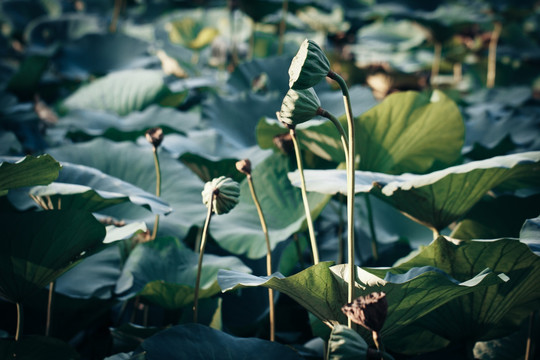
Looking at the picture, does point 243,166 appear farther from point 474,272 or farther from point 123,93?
point 123,93

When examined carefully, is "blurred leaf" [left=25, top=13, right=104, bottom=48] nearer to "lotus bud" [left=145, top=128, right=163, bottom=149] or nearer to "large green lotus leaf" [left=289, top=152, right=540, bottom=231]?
"lotus bud" [left=145, top=128, right=163, bottom=149]

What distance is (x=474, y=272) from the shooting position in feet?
1.90

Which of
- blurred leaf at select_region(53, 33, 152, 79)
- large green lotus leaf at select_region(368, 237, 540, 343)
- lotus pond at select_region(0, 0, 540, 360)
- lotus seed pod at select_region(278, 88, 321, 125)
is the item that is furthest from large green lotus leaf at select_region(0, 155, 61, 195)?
blurred leaf at select_region(53, 33, 152, 79)

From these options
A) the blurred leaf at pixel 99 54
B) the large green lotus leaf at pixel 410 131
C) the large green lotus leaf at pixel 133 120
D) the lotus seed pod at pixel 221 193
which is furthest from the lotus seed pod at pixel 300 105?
the blurred leaf at pixel 99 54

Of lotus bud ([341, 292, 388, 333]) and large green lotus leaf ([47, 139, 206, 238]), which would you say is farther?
large green lotus leaf ([47, 139, 206, 238])

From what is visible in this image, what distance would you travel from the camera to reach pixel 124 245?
0.85m

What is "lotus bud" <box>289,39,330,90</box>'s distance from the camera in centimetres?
43

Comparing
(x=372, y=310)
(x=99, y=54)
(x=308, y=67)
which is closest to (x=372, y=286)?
(x=372, y=310)

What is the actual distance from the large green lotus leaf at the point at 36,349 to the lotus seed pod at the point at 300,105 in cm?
44

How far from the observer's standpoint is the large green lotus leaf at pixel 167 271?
0.71m

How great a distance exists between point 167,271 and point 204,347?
0.76ft

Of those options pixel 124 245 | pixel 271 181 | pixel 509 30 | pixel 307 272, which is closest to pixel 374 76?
pixel 509 30

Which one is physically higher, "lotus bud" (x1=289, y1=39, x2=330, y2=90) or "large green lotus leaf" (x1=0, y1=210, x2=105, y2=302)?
"lotus bud" (x1=289, y1=39, x2=330, y2=90)

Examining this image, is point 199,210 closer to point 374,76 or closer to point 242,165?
point 242,165
